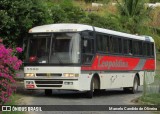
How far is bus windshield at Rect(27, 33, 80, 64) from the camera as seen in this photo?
20.0 m

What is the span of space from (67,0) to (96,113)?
81.2 ft

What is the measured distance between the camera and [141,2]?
4912 centimetres

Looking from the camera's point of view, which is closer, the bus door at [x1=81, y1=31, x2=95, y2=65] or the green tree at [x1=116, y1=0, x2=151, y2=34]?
the bus door at [x1=81, y1=31, x2=95, y2=65]

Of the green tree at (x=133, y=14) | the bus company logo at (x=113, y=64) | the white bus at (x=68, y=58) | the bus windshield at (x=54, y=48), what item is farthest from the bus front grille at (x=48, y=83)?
the green tree at (x=133, y=14)

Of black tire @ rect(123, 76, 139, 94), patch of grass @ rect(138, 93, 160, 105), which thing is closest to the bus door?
patch of grass @ rect(138, 93, 160, 105)

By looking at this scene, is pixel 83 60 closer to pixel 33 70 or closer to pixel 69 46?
pixel 69 46

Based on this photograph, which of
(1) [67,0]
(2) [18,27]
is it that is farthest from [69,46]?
(1) [67,0]

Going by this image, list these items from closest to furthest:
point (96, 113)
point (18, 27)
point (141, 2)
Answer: point (96, 113) → point (18, 27) → point (141, 2)

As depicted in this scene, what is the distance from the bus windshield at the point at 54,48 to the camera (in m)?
20.0

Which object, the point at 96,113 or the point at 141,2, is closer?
the point at 96,113

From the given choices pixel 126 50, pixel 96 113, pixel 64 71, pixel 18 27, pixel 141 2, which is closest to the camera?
pixel 96 113

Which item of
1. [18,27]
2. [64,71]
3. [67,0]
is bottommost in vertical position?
[64,71]

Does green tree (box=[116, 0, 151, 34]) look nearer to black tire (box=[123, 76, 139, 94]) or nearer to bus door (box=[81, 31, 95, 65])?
black tire (box=[123, 76, 139, 94])

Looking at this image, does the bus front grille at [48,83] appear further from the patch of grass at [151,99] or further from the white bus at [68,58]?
the patch of grass at [151,99]
